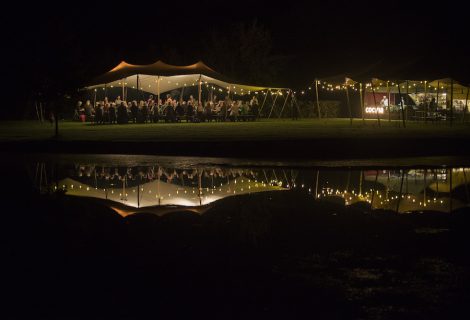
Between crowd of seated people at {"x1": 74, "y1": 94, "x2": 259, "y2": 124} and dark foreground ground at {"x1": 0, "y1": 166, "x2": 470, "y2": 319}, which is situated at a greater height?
crowd of seated people at {"x1": 74, "y1": 94, "x2": 259, "y2": 124}

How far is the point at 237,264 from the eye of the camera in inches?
288

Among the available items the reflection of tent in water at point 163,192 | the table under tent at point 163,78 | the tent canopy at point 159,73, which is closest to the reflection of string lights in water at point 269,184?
the reflection of tent in water at point 163,192

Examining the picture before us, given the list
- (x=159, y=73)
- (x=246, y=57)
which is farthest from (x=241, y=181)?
(x=246, y=57)

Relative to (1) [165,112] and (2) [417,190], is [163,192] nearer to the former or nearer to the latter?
(2) [417,190]

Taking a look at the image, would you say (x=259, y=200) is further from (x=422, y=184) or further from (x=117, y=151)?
(x=117, y=151)

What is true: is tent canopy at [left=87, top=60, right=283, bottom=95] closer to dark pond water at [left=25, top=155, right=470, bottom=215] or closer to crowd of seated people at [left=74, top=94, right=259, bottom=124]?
crowd of seated people at [left=74, top=94, right=259, bottom=124]

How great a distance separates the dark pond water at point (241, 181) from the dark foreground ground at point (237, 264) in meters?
0.95

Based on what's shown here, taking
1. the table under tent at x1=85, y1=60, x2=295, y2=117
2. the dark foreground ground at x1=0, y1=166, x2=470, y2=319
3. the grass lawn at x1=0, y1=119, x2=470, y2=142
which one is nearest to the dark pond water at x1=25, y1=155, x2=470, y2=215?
the dark foreground ground at x1=0, y1=166, x2=470, y2=319

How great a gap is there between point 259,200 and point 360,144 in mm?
10345

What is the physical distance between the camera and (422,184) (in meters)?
13.8

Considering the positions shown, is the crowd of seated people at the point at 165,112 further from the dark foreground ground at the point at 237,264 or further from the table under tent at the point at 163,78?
the dark foreground ground at the point at 237,264

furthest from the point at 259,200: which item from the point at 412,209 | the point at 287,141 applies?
the point at 287,141

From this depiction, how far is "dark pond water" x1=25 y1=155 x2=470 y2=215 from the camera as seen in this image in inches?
463

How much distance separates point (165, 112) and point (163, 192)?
28463 millimetres
